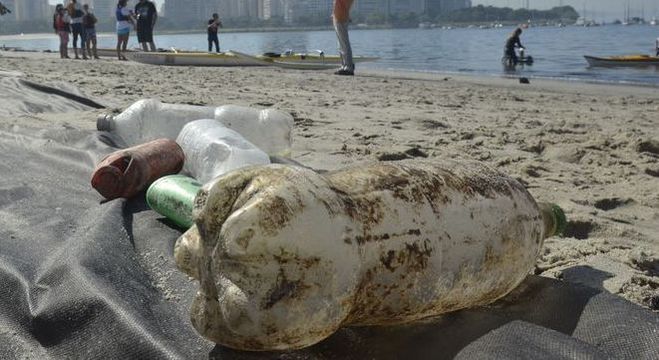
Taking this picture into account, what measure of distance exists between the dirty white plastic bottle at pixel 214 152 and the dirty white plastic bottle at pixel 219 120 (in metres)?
0.45

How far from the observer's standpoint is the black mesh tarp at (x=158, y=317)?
1566 millimetres

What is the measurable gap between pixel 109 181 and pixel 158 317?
1.10 metres

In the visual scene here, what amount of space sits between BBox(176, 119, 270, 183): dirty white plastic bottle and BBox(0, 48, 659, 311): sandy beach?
37.2 inches

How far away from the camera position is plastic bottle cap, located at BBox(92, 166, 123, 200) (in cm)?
264

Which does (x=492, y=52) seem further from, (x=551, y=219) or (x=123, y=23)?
(x=551, y=219)

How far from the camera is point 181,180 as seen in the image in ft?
7.81

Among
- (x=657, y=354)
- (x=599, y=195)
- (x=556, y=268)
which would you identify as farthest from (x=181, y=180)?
(x=599, y=195)

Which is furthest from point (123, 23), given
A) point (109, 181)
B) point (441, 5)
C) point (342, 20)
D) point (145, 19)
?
point (441, 5)

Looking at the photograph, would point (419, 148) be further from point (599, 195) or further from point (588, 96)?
point (588, 96)

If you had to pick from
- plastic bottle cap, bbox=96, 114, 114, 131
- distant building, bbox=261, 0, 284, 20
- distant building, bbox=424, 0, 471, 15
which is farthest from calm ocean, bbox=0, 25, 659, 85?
distant building, bbox=424, 0, 471, 15

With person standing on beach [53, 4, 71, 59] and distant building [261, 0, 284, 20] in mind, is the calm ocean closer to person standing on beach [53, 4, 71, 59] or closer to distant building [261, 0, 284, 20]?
person standing on beach [53, 4, 71, 59]

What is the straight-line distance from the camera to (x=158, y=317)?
67.4 inches

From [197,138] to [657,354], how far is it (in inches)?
83.8

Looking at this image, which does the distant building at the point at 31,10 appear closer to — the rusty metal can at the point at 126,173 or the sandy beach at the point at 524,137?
the sandy beach at the point at 524,137
